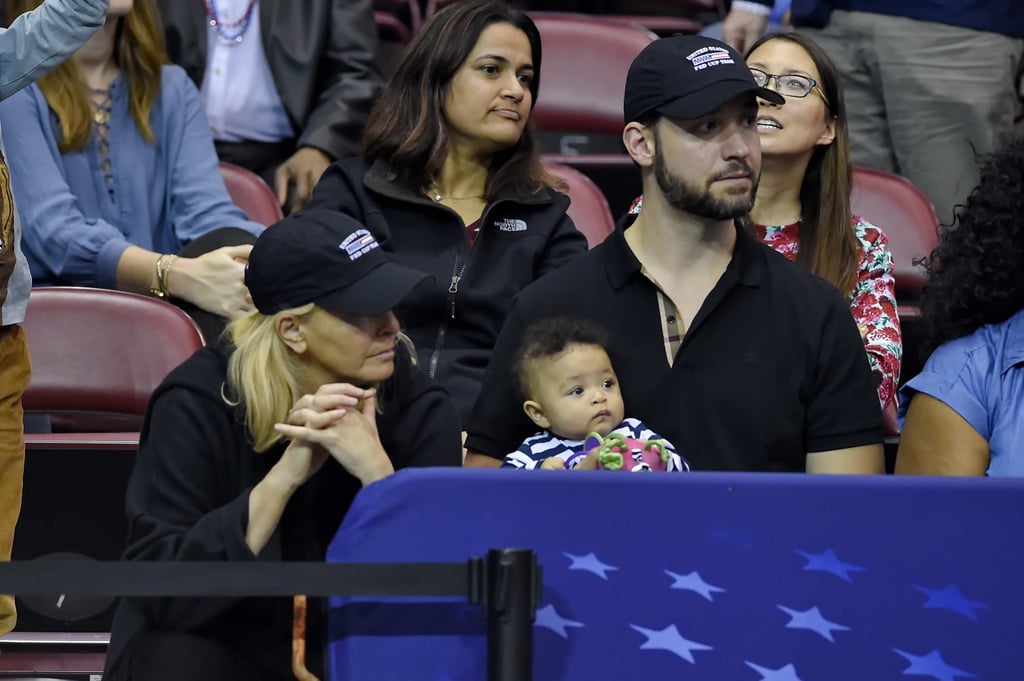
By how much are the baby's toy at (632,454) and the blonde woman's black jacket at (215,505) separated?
25cm

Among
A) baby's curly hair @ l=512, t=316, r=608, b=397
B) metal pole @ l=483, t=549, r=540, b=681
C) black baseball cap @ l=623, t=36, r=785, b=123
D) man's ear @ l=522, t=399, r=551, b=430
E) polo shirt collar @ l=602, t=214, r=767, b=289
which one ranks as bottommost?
metal pole @ l=483, t=549, r=540, b=681

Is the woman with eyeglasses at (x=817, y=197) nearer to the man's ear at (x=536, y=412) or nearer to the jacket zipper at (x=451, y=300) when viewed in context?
the jacket zipper at (x=451, y=300)

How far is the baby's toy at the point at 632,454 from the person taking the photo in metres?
2.53

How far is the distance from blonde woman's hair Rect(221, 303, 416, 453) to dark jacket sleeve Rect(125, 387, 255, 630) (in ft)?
0.16

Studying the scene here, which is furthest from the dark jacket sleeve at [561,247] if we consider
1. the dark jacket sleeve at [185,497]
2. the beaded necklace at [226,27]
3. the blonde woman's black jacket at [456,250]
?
the beaded necklace at [226,27]

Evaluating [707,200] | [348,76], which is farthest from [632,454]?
[348,76]

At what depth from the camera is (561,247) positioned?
361cm

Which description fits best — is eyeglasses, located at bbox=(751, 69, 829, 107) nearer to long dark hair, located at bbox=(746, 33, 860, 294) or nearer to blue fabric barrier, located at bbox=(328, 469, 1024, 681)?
long dark hair, located at bbox=(746, 33, 860, 294)

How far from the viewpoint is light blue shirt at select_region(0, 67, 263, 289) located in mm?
3740

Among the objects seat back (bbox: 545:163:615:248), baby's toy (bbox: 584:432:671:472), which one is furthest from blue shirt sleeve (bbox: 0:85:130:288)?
baby's toy (bbox: 584:432:671:472)

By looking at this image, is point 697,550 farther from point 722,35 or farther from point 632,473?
point 722,35

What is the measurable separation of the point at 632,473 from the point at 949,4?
304 centimetres

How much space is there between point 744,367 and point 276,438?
80 centimetres

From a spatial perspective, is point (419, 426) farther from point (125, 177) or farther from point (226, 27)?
point (226, 27)
